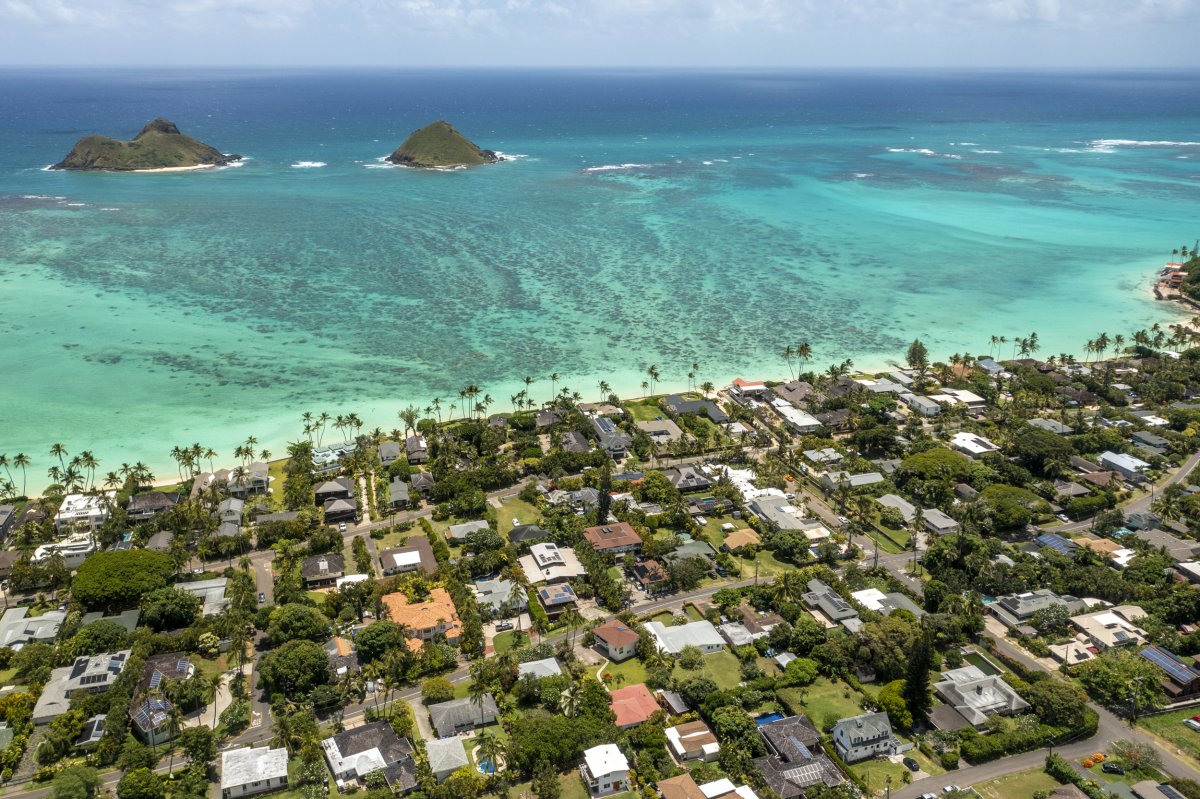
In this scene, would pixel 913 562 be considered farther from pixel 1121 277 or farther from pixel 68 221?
pixel 68 221

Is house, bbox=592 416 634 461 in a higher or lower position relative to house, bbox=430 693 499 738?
higher

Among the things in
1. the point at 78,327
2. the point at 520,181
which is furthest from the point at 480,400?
the point at 520,181

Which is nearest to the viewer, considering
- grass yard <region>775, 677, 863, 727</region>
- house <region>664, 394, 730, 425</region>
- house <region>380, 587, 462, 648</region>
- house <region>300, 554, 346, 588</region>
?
grass yard <region>775, 677, 863, 727</region>

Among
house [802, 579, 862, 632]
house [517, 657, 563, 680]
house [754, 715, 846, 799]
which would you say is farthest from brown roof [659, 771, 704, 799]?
house [802, 579, 862, 632]

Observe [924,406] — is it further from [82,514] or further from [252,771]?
[82,514]

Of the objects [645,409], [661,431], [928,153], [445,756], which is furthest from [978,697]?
[928,153]

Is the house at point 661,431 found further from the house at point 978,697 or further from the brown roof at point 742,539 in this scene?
the house at point 978,697

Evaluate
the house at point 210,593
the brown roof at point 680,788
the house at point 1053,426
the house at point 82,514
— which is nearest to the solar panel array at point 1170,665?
the brown roof at point 680,788

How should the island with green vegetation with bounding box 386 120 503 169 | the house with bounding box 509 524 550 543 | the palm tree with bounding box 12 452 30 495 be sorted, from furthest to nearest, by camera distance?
the island with green vegetation with bounding box 386 120 503 169, the palm tree with bounding box 12 452 30 495, the house with bounding box 509 524 550 543

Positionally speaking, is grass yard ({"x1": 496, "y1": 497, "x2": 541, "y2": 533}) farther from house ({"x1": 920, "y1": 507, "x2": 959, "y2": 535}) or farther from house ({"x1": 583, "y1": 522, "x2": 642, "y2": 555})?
house ({"x1": 920, "y1": 507, "x2": 959, "y2": 535})
